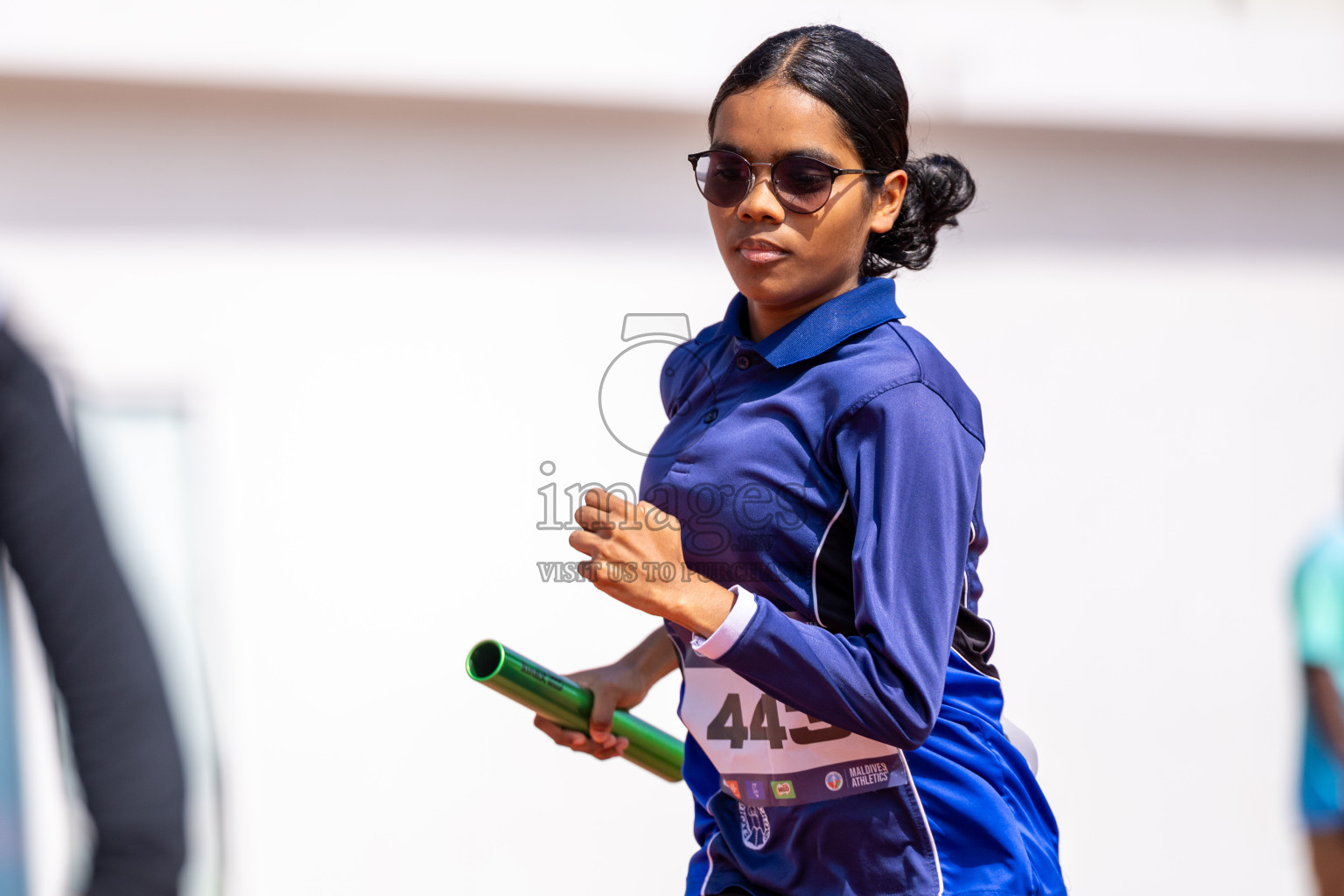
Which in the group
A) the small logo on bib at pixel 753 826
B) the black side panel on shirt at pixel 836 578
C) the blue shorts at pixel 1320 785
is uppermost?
the black side panel on shirt at pixel 836 578

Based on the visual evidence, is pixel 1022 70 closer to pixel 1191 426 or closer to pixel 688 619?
pixel 1191 426

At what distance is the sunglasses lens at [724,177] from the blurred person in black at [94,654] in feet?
2.74

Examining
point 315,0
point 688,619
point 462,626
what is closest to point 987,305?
point 462,626

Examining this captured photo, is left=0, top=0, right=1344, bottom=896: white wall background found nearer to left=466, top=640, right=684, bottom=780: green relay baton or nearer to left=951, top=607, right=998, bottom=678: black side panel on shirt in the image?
left=466, top=640, right=684, bottom=780: green relay baton

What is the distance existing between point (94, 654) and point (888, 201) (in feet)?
3.47

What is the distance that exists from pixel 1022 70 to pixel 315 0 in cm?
192

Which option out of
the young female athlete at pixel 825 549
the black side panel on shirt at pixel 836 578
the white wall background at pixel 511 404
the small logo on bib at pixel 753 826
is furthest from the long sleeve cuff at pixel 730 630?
the white wall background at pixel 511 404

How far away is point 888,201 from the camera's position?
164 centimetres

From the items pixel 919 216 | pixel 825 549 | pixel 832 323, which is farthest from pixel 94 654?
pixel 919 216

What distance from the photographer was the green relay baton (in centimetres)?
175

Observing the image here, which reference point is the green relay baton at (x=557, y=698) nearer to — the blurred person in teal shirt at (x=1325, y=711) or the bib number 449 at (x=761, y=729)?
the bib number 449 at (x=761, y=729)

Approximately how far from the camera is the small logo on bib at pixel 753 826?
5.10ft

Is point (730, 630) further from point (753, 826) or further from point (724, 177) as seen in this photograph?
point (724, 177)

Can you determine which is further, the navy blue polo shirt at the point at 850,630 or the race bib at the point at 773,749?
the race bib at the point at 773,749
